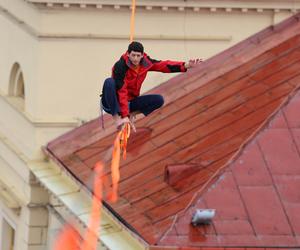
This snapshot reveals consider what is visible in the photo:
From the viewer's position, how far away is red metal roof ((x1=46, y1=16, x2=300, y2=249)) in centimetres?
4212

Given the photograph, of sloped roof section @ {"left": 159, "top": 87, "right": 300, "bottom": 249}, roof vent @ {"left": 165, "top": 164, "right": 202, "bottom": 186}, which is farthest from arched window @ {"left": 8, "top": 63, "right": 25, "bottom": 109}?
sloped roof section @ {"left": 159, "top": 87, "right": 300, "bottom": 249}

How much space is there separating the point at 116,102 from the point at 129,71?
1.80ft

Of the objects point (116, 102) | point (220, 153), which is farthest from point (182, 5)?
point (116, 102)

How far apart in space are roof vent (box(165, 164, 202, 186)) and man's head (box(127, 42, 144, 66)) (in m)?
6.95

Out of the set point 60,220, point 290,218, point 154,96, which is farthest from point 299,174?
Result: point 60,220

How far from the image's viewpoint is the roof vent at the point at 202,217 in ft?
137

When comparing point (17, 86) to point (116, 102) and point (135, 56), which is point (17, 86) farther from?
point (135, 56)

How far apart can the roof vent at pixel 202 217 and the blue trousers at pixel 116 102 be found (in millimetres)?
2940

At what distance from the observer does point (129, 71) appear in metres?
38.4

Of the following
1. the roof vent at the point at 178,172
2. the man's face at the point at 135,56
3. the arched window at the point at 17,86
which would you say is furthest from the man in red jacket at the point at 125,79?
the arched window at the point at 17,86

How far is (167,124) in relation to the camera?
48812mm

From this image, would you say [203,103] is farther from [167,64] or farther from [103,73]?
[167,64]

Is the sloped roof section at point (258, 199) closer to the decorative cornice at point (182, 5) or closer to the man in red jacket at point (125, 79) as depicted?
the man in red jacket at point (125, 79)

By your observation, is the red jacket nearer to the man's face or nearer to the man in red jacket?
the man in red jacket
